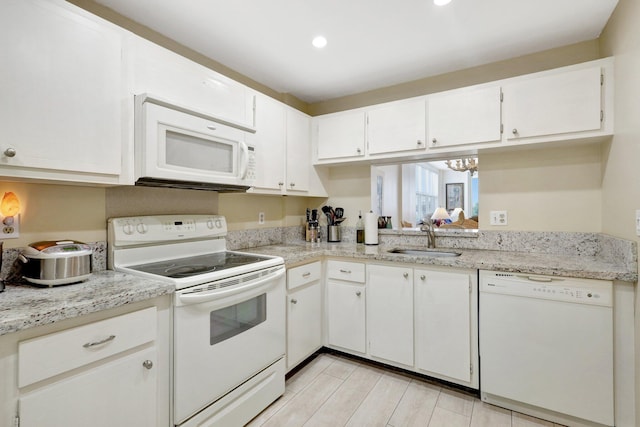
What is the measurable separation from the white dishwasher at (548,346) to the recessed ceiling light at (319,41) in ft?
6.07

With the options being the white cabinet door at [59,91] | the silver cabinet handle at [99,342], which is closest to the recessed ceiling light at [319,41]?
the white cabinet door at [59,91]

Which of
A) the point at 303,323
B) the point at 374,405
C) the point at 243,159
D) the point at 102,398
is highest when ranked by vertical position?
the point at 243,159

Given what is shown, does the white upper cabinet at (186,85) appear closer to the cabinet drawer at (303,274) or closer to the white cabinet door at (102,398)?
the cabinet drawer at (303,274)

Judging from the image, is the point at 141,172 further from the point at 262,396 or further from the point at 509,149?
the point at 509,149

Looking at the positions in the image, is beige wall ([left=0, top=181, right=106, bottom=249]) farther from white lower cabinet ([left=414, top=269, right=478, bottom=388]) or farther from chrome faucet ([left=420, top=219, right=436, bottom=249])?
chrome faucet ([left=420, top=219, right=436, bottom=249])

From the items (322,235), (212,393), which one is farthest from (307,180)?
(212,393)

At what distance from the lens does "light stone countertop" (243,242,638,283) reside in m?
1.61

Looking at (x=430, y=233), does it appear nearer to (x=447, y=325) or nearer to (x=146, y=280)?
(x=447, y=325)

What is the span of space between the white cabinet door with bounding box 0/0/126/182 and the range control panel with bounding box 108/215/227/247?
0.34m

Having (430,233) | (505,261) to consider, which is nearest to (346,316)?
(430,233)

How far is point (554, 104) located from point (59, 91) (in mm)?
2701

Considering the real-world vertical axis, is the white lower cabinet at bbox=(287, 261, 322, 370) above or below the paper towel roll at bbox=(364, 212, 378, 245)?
below

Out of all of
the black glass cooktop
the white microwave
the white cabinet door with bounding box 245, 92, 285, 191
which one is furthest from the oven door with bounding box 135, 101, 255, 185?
the black glass cooktop

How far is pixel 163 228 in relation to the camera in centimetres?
188
